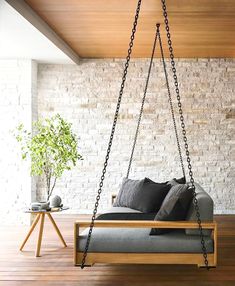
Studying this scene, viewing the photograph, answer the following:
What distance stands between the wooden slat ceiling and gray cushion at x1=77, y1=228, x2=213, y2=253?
2432 millimetres

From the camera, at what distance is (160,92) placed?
8.55 meters

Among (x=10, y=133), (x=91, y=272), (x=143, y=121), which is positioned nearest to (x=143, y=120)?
(x=143, y=121)

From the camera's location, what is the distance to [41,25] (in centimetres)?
591

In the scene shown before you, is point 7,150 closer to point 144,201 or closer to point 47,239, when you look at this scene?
point 47,239

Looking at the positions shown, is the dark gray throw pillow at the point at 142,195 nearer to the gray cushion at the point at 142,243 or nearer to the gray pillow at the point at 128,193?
the gray pillow at the point at 128,193

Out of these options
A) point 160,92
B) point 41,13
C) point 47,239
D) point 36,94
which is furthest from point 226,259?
point 36,94

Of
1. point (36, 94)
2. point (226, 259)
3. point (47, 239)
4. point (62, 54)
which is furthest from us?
point (36, 94)

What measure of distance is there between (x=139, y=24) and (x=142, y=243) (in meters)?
3.03

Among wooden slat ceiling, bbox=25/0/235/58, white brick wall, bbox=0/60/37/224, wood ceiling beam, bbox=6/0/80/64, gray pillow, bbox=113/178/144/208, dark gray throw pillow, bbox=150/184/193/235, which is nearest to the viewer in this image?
dark gray throw pillow, bbox=150/184/193/235

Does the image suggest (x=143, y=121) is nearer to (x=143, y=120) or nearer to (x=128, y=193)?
(x=143, y=120)

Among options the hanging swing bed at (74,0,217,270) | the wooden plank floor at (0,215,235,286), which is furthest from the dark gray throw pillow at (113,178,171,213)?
the hanging swing bed at (74,0,217,270)

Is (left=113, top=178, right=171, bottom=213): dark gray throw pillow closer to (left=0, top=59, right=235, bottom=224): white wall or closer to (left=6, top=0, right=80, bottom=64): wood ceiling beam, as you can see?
(left=0, top=59, right=235, bottom=224): white wall

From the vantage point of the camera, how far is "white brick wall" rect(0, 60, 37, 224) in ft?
Answer: 26.0

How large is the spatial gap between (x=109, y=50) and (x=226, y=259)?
410 cm
